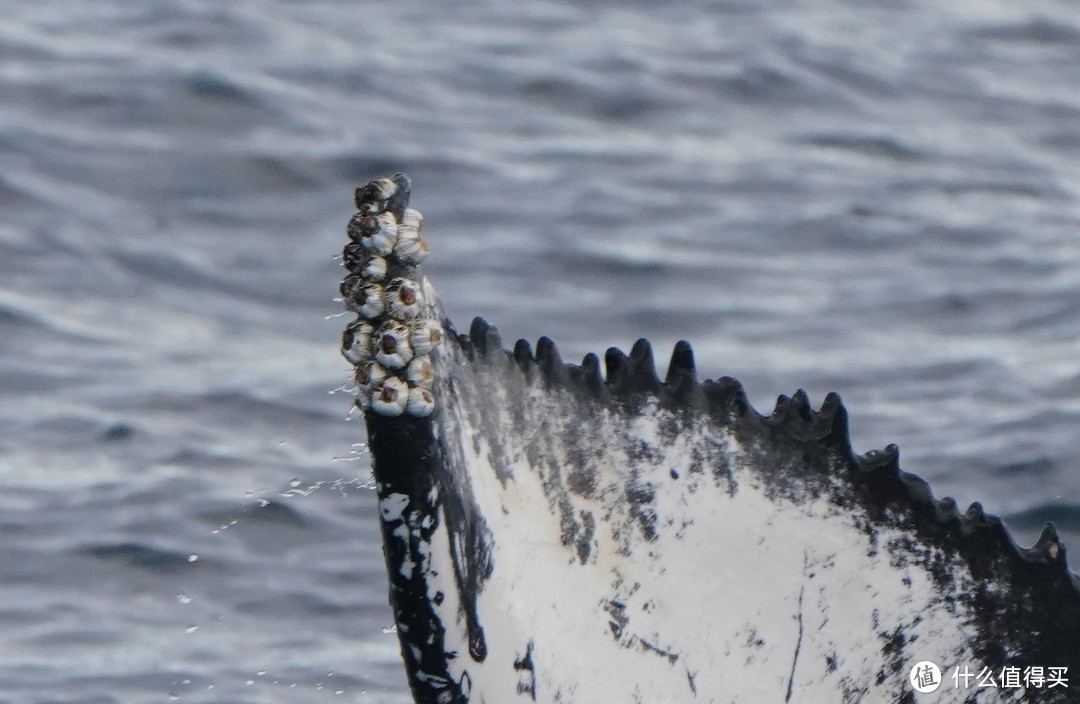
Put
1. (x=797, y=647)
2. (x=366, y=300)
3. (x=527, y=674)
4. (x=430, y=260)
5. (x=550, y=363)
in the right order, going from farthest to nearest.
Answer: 1. (x=430, y=260)
2. (x=797, y=647)
3. (x=550, y=363)
4. (x=527, y=674)
5. (x=366, y=300)

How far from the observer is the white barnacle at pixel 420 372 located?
2.92 metres

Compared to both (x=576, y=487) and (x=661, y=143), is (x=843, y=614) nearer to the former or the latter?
(x=576, y=487)

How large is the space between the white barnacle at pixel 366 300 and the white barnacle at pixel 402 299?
2cm

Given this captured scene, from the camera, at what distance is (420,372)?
2.92 m

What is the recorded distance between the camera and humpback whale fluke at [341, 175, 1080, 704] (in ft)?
11.1

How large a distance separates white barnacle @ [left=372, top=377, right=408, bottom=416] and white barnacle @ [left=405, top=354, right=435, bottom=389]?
0.02 meters

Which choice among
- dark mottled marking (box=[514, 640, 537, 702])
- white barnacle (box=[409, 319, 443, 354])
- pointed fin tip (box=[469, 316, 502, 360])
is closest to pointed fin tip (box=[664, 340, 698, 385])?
pointed fin tip (box=[469, 316, 502, 360])

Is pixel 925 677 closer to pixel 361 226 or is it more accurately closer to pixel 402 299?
pixel 402 299

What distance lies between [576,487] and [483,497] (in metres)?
0.33

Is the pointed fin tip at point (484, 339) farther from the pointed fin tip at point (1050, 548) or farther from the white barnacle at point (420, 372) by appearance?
the pointed fin tip at point (1050, 548)

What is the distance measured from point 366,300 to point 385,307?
4 cm

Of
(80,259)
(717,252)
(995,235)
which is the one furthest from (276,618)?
(995,235)

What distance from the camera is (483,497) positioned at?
3207 mm

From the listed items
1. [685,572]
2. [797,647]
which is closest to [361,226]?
[685,572]
